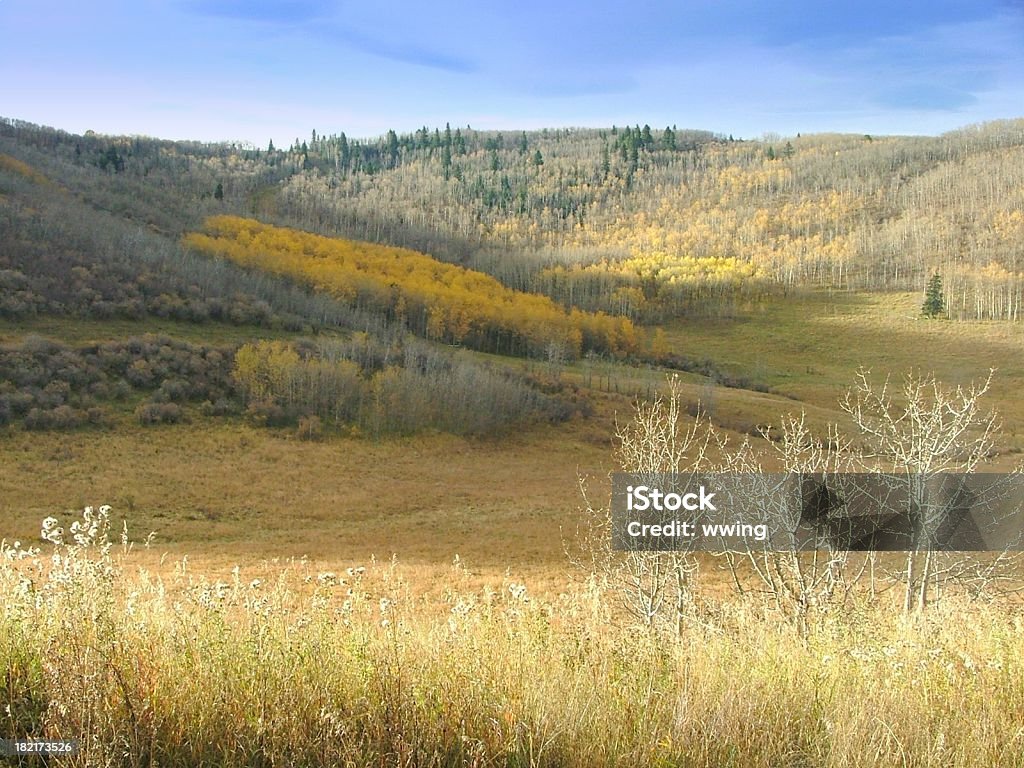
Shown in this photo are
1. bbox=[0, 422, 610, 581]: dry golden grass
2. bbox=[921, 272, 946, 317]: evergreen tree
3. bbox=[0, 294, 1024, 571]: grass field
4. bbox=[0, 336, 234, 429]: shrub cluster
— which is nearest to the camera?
bbox=[0, 422, 610, 581]: dry golden grass

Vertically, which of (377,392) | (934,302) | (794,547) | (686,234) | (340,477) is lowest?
(340,477)

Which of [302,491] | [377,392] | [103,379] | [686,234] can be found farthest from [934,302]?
[103,379]

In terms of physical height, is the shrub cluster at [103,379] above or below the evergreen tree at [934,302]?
below

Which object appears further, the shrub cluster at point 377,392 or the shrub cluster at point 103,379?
the shrub cluster at point 377,392

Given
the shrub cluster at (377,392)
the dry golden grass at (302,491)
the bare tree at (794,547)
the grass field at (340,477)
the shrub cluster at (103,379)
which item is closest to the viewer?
the bare tree at (794,547)

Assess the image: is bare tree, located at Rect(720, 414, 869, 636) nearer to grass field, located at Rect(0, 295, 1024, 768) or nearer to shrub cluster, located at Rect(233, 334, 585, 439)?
grass field, located at Rect(0, 295, 1024, 768)

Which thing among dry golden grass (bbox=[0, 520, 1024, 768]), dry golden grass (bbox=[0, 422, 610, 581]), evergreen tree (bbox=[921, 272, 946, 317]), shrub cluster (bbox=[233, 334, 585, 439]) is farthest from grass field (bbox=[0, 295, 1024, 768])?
evergreen tree (bbox=[921, 272, 946, 317])

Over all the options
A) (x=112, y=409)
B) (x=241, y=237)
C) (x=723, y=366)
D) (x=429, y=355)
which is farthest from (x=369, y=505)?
(x=241, y=237)

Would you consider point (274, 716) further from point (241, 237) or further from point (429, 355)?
point (241, 237)

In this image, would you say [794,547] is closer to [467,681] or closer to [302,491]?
[467,681]

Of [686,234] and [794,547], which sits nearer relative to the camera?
[794,547]

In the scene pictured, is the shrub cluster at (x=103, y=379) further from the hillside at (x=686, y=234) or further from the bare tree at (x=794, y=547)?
the hillside at (x=686, y=234)

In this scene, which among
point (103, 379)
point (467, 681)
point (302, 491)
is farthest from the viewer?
point (103, 379)

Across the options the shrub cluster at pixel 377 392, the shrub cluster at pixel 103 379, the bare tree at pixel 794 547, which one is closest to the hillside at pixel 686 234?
the shrub cluster at pixel 103 379
